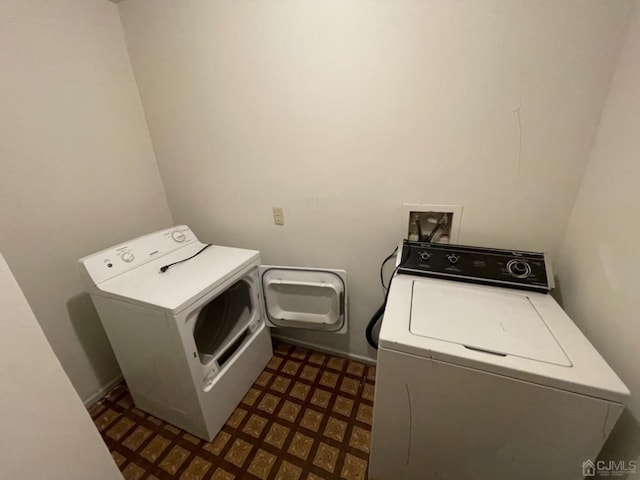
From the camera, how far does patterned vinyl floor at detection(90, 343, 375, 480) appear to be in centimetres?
120

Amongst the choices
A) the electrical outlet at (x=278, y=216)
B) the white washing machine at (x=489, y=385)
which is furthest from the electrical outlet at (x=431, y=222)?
the electrical outlet at (x=278, y=216)

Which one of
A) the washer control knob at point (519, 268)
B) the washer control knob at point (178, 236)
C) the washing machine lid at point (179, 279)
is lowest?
the washing machine lid at point (179, 279)

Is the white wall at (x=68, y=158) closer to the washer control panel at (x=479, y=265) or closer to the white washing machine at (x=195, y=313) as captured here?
the white washing machine at (x=195, y=313)

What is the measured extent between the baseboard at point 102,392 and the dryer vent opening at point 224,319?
2.26 ft

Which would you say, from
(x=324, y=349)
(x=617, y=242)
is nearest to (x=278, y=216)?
(x=324, y=349)

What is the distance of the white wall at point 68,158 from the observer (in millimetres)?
1149

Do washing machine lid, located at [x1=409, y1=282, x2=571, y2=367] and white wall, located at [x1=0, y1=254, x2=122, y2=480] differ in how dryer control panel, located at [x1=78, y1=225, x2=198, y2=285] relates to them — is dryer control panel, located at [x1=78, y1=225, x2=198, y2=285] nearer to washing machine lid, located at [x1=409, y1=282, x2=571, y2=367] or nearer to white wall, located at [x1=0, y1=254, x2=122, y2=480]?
white wall, located at [x1=0, y1=254, x2=122, y2=480]

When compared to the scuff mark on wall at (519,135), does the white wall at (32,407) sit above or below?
below

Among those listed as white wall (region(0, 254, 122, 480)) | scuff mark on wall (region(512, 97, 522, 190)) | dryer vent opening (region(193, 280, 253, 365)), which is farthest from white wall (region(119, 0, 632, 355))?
white wall (region(0, 254, 122, 480))

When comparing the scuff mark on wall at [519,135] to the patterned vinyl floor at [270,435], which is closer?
the scuff mark on wall at [519,135]

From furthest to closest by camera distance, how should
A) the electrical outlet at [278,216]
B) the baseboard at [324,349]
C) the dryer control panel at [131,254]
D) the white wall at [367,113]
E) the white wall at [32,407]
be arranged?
1. the baseboard at [324,349]
2. the electrical outlet at [278,216]
3. the dryer control panel at [131,254]
4. the white wall at [367,113]
5. the white wall at [32,407]

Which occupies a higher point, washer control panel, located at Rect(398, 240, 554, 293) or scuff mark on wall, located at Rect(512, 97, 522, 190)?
scuff mark on wall, located at Rect(512, 97, 522, 190)

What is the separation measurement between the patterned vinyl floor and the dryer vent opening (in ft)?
1.33

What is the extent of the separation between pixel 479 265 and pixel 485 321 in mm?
309
